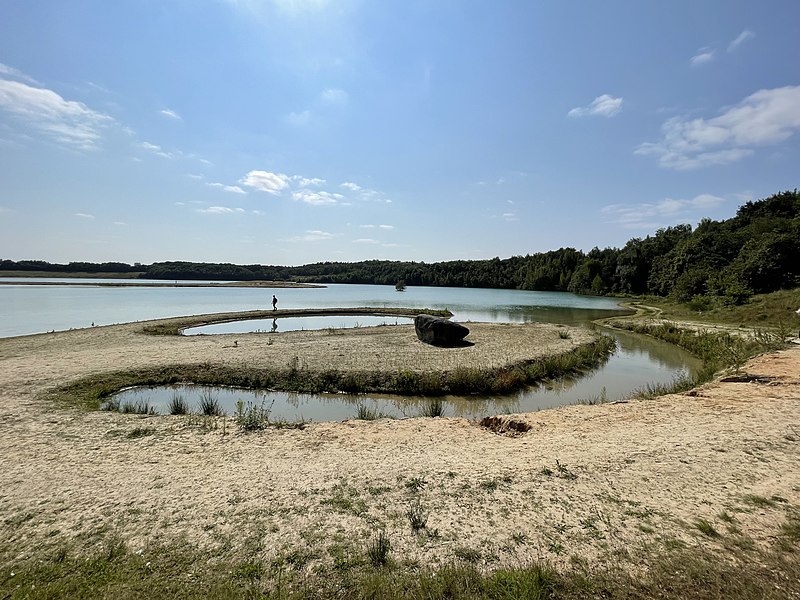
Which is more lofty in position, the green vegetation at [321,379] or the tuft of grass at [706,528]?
the tuft of grass at [706,528]

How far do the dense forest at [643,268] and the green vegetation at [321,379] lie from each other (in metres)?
37.2

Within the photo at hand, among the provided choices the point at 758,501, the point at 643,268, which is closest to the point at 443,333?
the point at 758,501

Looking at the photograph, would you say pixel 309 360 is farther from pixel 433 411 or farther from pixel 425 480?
pixel 425 480

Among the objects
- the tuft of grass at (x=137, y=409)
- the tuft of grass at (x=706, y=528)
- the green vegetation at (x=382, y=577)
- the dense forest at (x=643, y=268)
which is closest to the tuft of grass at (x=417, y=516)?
the green vegetation at (x=382, y=577)

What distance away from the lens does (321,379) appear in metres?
15.9

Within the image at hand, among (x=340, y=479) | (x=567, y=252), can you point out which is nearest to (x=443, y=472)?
(x=340, y=479)

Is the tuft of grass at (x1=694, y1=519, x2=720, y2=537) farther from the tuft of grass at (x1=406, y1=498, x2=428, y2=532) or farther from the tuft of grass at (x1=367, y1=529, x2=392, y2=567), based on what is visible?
the tuft of grass at (x1=367, y1=529, x2=392, y2=567)

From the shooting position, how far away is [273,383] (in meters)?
15.8

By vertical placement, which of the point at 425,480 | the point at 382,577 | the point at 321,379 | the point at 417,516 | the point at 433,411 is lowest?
the point at 321,379

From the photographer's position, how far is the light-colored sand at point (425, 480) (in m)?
5.12

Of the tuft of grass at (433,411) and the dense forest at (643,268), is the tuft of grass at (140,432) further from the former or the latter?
the dense forest at (643,268)

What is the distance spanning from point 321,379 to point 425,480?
9637 millimetres

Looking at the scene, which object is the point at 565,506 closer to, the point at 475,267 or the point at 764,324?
the point at 764,324

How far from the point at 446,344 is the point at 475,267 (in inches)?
5085
